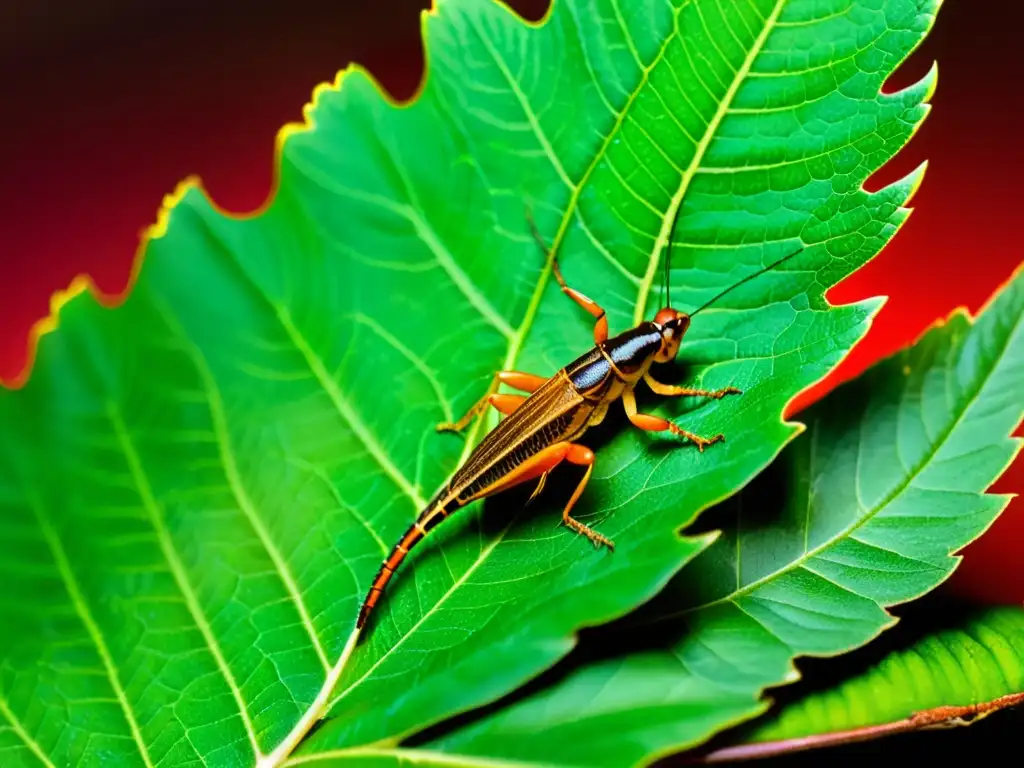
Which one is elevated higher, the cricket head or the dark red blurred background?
the dark red blurred background

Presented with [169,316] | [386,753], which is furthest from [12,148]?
[386,753]

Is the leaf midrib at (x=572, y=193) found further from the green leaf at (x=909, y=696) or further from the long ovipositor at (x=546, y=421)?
the green leaf at (x=909, y=696)

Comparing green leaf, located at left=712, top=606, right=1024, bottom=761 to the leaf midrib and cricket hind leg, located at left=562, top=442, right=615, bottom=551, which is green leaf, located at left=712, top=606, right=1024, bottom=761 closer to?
cricket hind leg, located at left=562, top=442, right=615, bottom=551

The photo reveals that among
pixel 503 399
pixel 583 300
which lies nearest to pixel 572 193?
pixel 583 300

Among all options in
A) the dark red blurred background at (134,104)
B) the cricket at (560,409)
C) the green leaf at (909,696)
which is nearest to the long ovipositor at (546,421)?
the cricket at (560,409)

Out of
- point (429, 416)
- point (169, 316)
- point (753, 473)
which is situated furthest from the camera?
point (429, 416)

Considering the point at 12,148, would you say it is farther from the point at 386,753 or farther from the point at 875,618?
the point at 875,618

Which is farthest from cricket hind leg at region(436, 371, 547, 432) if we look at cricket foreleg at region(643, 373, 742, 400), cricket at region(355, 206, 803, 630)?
cricket foreleg at region(643, 373, 742, 400)
